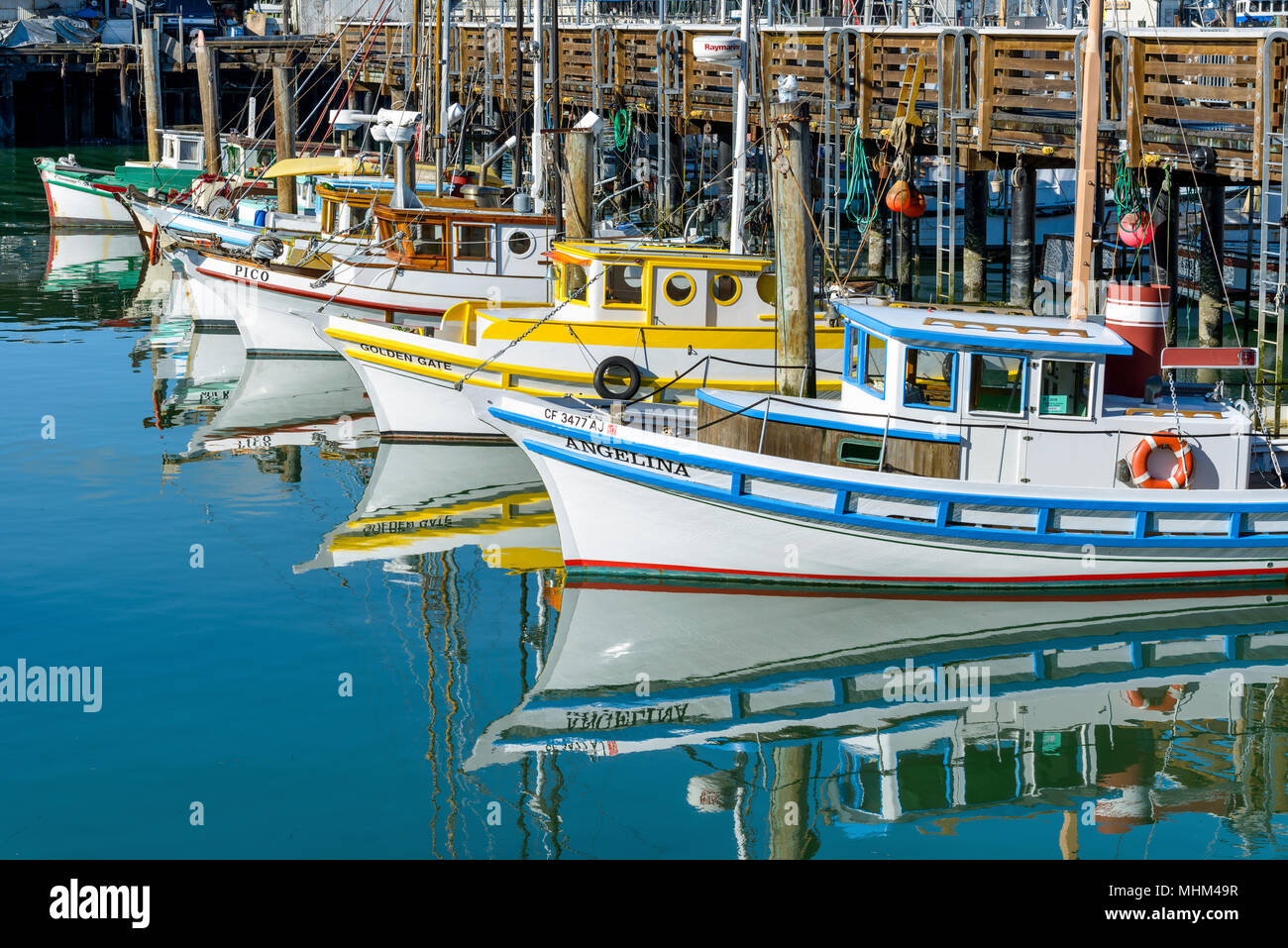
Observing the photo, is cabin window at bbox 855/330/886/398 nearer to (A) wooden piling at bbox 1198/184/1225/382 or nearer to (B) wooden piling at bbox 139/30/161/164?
(A) wooden piling at bbox 1198/184/1225/382

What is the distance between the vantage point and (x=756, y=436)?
1548 cm

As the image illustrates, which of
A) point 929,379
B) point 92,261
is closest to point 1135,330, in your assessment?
point 929,379

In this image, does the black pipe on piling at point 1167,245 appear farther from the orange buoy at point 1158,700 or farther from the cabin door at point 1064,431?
the orange buoy at point 1158,700

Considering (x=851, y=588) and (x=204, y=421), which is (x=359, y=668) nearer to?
(x=851, y=588)

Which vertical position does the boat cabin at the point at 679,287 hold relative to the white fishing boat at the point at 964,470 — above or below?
above

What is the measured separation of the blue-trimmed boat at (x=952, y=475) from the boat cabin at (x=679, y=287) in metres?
4.82

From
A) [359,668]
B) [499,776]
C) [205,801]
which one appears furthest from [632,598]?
[205,801]

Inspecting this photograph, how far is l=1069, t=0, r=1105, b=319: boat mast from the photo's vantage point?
51.3 feet

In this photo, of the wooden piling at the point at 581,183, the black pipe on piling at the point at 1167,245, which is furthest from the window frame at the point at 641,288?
the black pipe on piling at the point at 1167,245

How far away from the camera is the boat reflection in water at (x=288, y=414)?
22125mm

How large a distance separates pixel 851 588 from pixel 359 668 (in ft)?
16.9

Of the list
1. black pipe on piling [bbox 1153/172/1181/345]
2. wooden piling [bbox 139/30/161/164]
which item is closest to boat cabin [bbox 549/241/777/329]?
black pipe on piling [bbox 1153/172/1181/345]

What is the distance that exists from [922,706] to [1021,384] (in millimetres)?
3573

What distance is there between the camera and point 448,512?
19.2m
